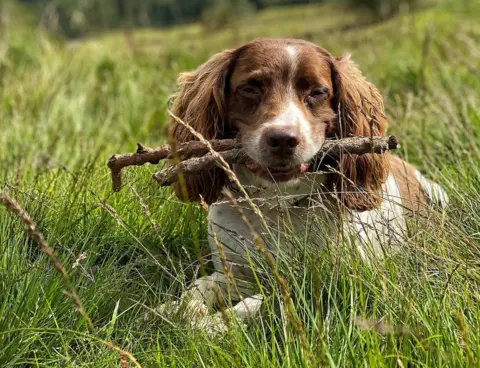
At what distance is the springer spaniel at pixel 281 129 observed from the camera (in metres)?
3.00

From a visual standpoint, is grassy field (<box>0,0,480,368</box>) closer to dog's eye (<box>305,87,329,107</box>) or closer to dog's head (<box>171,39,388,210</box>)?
dog's head (<box>171,39,388,210</box>)

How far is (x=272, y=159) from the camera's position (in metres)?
2.95

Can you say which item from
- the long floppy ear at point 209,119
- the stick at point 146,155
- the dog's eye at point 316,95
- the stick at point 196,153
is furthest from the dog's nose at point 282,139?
the long floppy ear at point 209,119

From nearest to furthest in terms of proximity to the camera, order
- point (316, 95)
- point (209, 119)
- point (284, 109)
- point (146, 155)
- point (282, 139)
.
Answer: point (146, 155), point (282, 139), point (284, 109), point (316, 95), point (209, 119)

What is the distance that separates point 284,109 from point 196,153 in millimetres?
484

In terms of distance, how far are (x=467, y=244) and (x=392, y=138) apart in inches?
19.1

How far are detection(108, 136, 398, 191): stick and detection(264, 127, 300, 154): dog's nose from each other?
0.47 ft

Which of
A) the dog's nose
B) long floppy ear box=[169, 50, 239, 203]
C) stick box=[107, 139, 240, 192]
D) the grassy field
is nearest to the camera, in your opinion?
the grassy field

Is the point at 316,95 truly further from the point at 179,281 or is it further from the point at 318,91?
the point at 179,281

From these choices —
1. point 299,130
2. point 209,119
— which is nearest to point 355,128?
point 299,130

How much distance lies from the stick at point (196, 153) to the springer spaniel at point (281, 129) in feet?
0.22

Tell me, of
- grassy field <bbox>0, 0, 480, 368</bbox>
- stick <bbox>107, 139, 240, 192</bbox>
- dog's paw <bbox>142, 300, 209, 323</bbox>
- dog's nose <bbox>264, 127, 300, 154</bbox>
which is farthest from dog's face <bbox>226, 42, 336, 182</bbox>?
dog's paw <bbox>142, 300, 209, 323</bbox>

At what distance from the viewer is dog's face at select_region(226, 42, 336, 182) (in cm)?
292

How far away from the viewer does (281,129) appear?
2.88 metres
